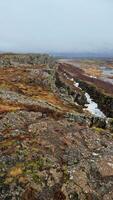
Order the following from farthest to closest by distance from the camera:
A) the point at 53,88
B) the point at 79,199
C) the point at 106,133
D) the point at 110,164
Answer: the point at 53,88
the point at 106,133
the point at 110,164
the point at 79,199

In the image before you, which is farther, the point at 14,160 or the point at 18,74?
the point at 18,74

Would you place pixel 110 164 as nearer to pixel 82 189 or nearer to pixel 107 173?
pixel 107 173

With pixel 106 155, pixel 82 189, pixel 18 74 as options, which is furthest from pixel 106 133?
pixel 18 74

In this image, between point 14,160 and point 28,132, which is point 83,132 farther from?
point 14,160

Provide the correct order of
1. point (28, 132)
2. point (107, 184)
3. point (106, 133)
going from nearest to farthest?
1. point (107, 184)
2. point (28, 132)
3. point (106, 133)

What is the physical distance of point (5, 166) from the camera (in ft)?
115

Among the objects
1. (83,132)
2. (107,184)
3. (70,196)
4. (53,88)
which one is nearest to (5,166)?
(70,196)

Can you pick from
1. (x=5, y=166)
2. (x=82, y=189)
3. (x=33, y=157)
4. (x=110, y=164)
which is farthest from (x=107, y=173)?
(x=5, y=166)

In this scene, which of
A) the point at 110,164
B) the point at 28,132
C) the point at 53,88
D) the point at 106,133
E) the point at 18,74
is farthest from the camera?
the point at 18,74

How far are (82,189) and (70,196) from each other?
1.52 metres

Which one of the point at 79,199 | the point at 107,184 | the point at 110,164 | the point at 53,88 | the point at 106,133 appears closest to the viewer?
the point at 79,199

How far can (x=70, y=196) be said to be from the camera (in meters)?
32.4

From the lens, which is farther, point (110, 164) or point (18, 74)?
point (18, 74)

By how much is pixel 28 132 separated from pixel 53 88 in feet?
148
